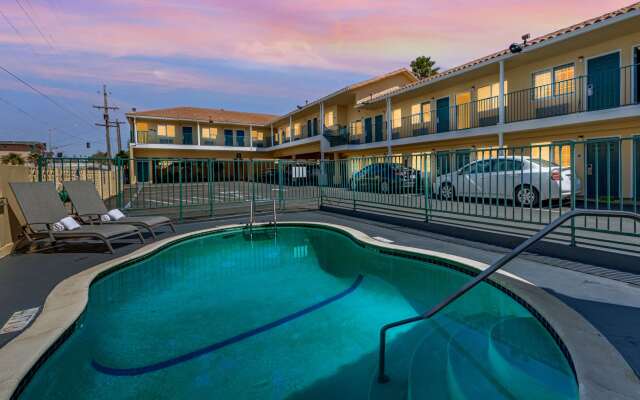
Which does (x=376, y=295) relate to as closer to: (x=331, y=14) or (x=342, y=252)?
(x=342, y=252)

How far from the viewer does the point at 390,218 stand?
33.9ft

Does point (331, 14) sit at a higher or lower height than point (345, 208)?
higher

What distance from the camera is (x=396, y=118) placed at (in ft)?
83.0

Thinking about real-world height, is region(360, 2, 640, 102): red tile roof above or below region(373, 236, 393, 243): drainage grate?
above

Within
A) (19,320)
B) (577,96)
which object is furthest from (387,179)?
(577,96)

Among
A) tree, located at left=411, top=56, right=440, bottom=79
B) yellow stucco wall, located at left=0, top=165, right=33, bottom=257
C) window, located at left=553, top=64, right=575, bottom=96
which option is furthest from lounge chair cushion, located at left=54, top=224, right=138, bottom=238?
tree, located at left=411, top=56, right=440, bottom=79

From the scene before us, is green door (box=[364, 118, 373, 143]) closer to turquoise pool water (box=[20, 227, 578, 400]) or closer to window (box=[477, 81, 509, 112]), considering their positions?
window (box=[477, 81, 509, 112])

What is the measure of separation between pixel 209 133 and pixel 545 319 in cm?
3920

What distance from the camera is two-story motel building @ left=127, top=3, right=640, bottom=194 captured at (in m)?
13.3

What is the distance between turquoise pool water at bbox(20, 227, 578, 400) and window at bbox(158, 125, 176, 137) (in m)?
34.2

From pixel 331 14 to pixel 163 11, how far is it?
5.76m

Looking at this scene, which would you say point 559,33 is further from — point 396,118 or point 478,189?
point 396,118

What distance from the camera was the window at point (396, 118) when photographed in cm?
2494

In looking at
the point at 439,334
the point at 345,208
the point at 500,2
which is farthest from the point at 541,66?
the point at 439,334
